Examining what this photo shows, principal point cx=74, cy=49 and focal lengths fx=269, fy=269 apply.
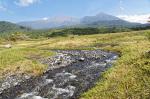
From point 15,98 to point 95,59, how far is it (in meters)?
27.1

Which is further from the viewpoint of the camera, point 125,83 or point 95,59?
point 95,59

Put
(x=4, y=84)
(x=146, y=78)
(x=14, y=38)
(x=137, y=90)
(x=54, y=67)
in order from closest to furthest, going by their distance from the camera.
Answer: (x=137, y=90) < (x=146, y=78) < (x=4, y=84) < (x=54, y=67) < (x=14, y=38)

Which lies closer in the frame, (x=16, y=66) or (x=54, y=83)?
(x=54, y=83)

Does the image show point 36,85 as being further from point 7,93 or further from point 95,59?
point 95,59

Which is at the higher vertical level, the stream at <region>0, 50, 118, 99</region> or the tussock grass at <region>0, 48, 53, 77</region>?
the tussock grass at <region>0, 48, 53, 77</region>

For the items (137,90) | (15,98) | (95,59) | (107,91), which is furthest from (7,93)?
(95,59)

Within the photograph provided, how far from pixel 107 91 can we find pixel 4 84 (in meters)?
15.4

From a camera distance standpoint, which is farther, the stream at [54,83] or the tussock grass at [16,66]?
the tussock grass at [16,66]

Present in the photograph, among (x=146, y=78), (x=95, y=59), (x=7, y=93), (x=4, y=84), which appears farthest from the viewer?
(x=95, y=59)

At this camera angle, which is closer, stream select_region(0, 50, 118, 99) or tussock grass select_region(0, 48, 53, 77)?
stream select_region(0, 50, 118, 99)

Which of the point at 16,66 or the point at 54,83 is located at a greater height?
the point at 16,66

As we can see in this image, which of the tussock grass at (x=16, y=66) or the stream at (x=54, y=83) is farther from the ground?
the tussock grass at (x=16, y=66)

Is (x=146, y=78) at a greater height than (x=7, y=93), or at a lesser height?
greater

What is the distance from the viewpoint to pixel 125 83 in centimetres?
3022
